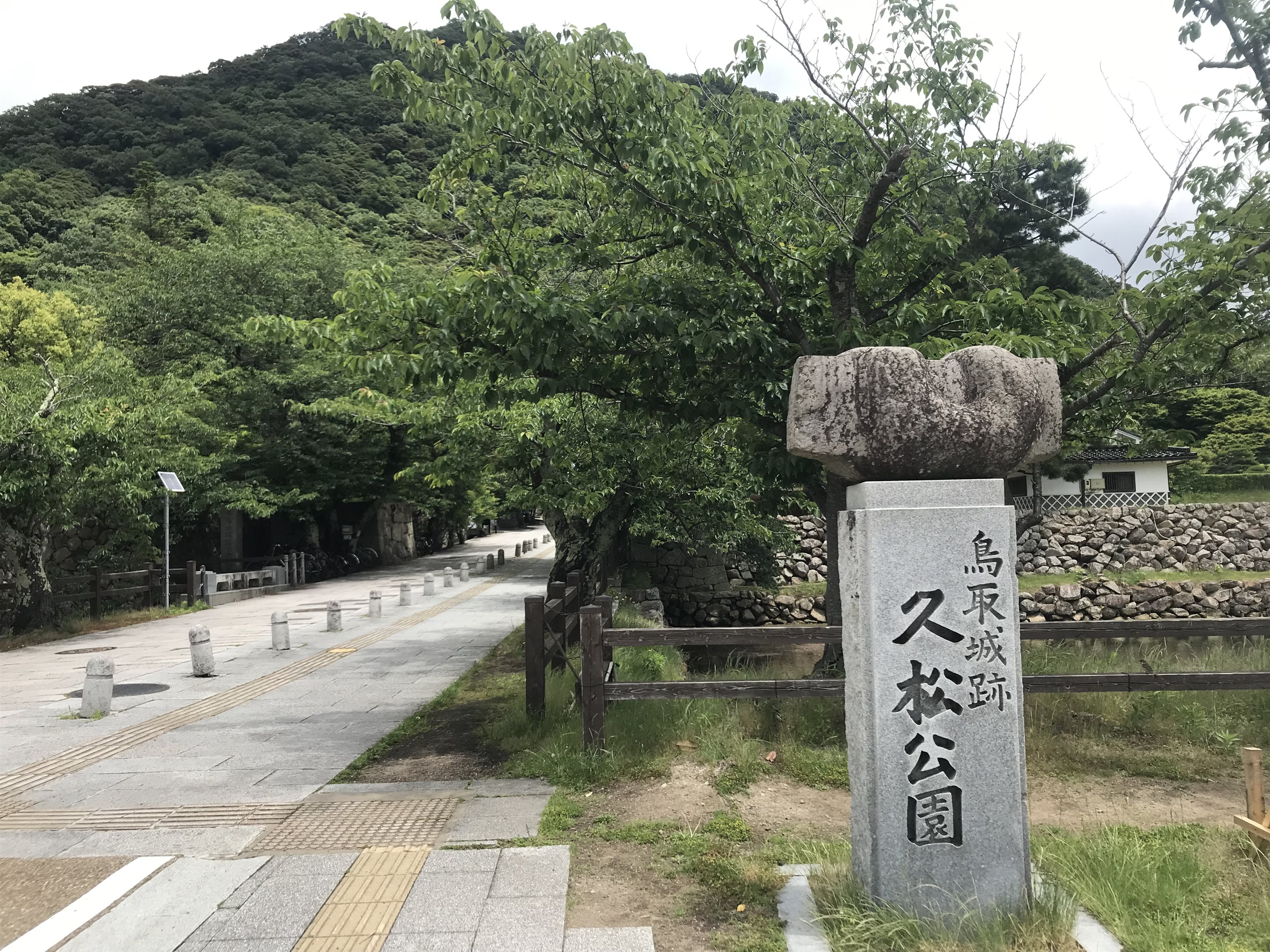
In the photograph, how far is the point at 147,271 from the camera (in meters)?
27.2

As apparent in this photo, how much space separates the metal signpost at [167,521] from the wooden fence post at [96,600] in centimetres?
146

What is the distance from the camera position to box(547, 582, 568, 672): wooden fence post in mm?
8133

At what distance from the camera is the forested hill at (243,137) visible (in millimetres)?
50250

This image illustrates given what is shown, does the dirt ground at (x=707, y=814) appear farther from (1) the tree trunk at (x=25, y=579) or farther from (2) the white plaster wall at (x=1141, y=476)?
(2) the white plaster wall at (x=1141, y=476)

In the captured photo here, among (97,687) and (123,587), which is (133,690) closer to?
(97,687)

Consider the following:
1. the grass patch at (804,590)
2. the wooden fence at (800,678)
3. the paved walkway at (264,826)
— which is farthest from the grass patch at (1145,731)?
the grass patch at (804,590)

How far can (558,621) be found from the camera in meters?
8.21

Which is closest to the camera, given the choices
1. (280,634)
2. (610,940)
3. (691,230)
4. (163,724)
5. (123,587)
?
(610,940)

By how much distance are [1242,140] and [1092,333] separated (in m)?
1.68

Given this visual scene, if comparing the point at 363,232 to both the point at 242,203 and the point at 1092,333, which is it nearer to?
the point at 242,203

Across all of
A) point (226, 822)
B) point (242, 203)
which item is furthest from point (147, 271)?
point (226, 822)

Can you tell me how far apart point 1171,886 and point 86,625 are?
61.9 ft

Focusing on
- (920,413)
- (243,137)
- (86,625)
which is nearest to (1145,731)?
(920,413)

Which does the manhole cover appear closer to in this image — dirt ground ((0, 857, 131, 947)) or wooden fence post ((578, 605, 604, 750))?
dirt ground ((0, 857, 131, 947))
